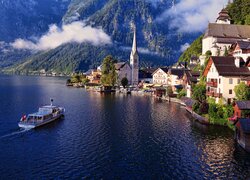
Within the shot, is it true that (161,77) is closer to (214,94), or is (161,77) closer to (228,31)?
(228,31)

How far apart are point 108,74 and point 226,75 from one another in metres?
102

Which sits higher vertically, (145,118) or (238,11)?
(238,11)

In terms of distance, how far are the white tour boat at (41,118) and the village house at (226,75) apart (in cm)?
4024

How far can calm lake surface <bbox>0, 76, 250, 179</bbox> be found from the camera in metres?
40.4

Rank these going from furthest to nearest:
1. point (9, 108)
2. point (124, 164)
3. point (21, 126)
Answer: point (9, 108) < point (21, 126) < point (124, 164)

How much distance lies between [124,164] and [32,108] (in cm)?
5811

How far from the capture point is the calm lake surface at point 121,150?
133ft

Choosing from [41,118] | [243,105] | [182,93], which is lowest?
[41,118]

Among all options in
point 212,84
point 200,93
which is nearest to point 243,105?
point 212,84

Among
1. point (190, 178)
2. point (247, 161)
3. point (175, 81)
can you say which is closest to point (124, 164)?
point (190, 178)

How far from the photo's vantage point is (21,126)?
2564 inches

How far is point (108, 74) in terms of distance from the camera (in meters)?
167

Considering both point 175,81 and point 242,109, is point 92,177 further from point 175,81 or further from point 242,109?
point 175,81

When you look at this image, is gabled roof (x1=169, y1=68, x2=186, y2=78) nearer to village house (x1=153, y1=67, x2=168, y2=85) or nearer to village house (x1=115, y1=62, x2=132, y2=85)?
village house (x1=153, y1=67, x2=168, y2=85)
